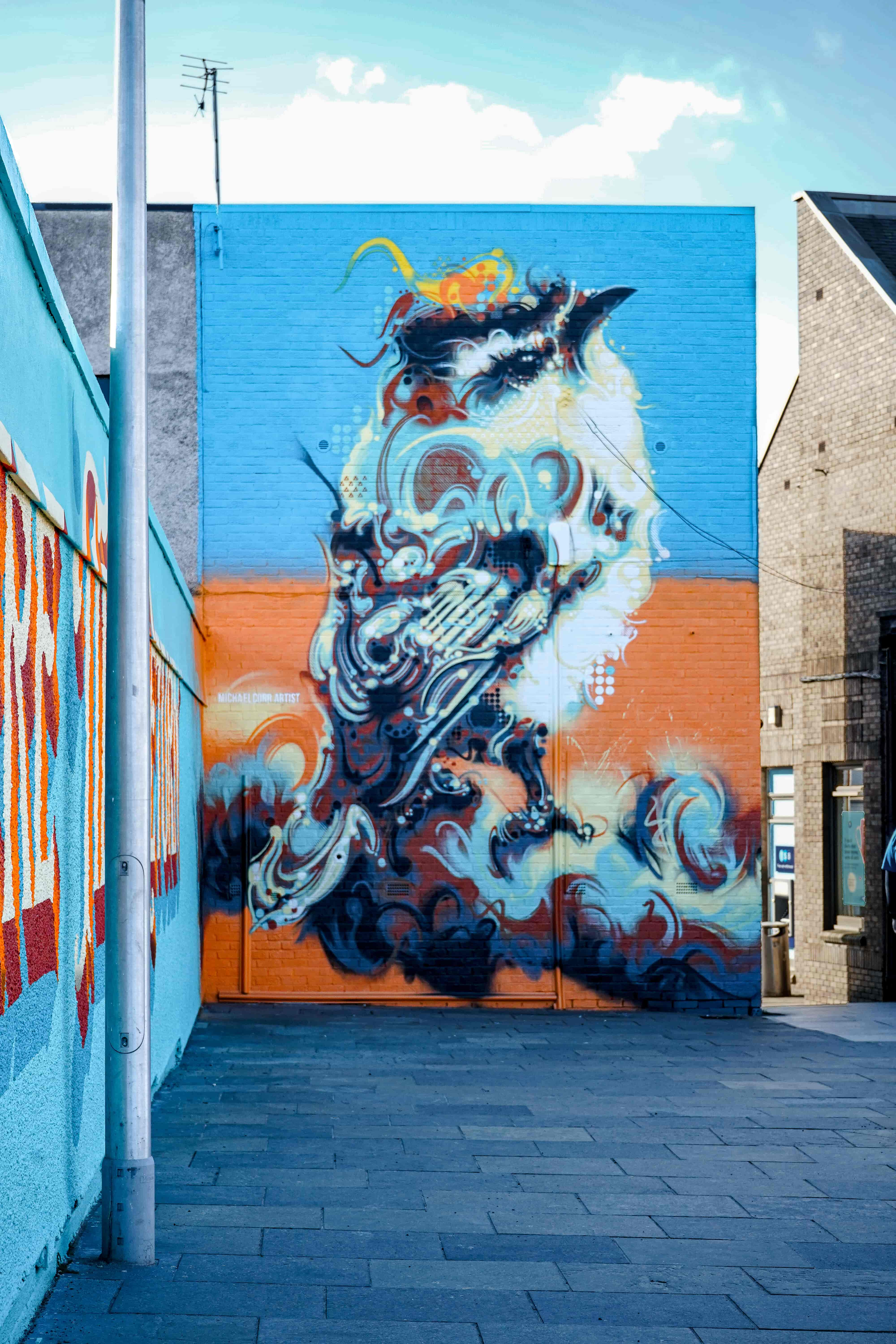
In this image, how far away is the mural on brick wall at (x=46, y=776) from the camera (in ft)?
15.1

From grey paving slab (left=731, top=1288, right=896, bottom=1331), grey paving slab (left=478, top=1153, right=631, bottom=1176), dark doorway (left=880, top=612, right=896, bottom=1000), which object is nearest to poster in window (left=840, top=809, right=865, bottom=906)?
dark doorway (left=880, top=612, right=896, bottom=1000)

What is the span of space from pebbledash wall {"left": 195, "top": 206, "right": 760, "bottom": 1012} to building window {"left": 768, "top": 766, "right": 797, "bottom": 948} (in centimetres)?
656

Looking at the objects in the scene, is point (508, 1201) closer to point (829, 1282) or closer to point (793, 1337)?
point (829, 1282)

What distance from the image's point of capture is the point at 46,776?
5.33m

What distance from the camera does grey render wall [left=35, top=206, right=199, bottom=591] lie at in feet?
47.1

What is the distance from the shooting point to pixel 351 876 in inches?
558

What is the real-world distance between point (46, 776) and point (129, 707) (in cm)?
54

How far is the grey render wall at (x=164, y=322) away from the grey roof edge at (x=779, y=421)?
30.5 ft

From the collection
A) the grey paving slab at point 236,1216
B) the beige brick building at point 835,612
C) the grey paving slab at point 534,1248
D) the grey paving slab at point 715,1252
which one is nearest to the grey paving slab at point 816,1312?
the grey paving slab at point 715,1252

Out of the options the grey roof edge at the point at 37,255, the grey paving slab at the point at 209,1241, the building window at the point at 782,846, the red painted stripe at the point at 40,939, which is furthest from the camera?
the building window at the point at 782,846

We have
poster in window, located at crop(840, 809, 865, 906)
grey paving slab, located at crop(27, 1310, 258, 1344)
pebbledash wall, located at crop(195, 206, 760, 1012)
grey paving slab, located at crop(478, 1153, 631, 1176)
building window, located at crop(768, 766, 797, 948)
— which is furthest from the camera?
building window, located at crop(768, 766, 797, 948)

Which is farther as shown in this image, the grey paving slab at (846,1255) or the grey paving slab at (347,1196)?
the grey paving slab at (347,1196)

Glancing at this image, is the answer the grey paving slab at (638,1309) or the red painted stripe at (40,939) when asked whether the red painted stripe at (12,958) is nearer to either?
the red painted stripe at (40,939)

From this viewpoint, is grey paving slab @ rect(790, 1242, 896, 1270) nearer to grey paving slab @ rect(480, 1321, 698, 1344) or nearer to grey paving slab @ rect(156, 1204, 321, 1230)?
grey paving slab @ rect(480, 1321, 698, 1344)
